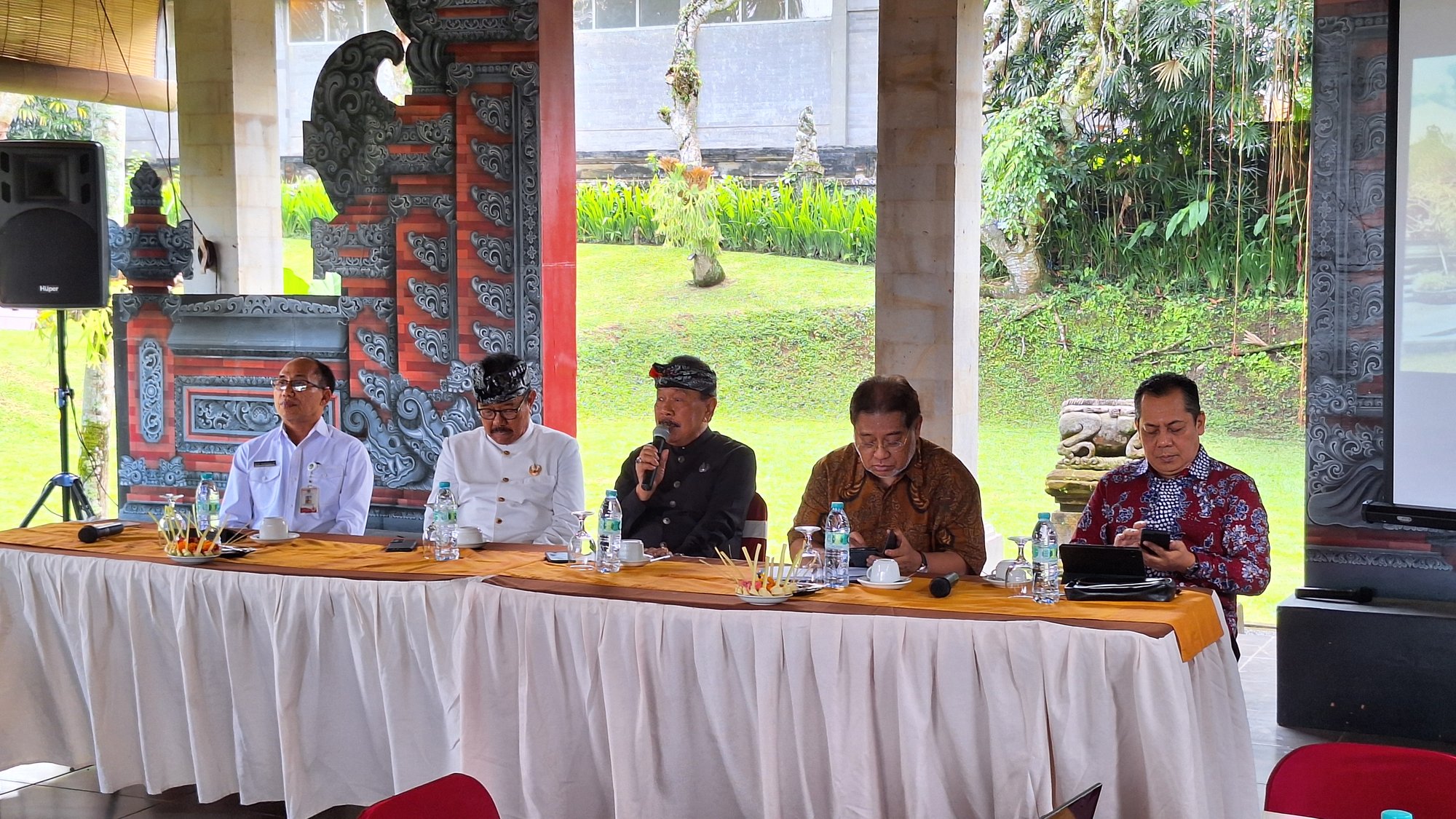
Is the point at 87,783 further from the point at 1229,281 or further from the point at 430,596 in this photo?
the point at 1229,281

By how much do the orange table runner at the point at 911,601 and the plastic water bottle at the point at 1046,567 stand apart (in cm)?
5

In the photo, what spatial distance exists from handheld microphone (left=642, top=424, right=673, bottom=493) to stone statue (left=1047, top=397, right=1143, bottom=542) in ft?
13.9

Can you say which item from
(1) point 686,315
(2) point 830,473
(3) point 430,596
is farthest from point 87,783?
(1) point 686,315

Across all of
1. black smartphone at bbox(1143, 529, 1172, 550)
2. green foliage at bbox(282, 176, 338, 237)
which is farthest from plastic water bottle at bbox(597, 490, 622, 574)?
green foliage at bbox(282, 176, 338, 237)

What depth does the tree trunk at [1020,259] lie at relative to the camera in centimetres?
1212

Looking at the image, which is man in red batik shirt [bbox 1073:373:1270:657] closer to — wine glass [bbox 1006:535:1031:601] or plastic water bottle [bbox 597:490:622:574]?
wine glass [bbox 1006:535:1031:601]

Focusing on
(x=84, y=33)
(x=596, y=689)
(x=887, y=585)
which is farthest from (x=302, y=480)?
(x=84, y=33)

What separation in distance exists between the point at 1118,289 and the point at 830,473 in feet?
27.9

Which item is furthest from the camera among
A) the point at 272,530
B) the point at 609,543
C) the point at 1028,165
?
the point at 1028,165

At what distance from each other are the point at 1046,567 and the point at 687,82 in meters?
11.4

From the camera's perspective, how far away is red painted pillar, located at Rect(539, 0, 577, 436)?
20.5ft

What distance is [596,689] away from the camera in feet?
11.0

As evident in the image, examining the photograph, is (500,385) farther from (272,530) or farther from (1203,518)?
(1203,518)

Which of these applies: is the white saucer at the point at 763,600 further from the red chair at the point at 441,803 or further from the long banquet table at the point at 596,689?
the red chair at the point at 441,803
